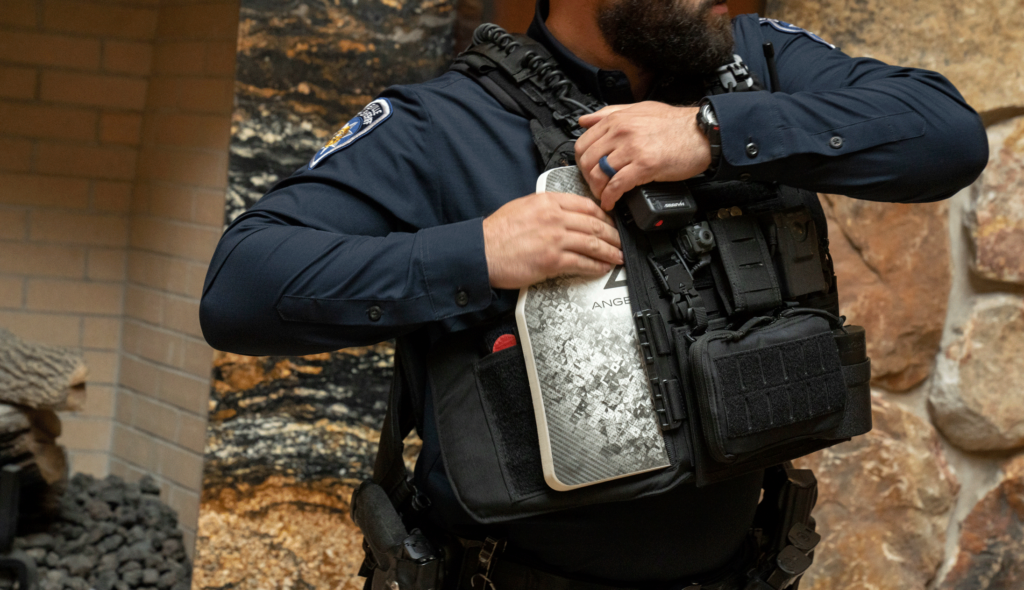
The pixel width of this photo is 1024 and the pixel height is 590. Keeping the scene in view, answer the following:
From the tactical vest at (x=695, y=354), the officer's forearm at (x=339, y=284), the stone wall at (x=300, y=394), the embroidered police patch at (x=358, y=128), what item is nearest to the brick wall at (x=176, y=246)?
the stone wall at (x=300, y=394)

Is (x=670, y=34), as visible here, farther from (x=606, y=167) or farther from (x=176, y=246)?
(x=176, y=246)

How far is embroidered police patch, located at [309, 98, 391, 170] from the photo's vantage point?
44.6 inches

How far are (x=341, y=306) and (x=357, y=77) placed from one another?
Answer: 0.96 meters

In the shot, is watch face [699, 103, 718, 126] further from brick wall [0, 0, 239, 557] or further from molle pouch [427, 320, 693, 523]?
brick wall [0, 0, 239, 557]

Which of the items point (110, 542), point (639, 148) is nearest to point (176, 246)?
point (110, 542)

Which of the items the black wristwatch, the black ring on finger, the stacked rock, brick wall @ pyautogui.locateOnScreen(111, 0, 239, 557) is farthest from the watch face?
the stacked rock

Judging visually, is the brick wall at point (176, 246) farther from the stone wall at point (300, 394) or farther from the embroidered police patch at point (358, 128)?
the embroidered police patch at point (358, 128)

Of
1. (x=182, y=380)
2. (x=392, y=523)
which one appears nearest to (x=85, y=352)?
(x=182, y=380)

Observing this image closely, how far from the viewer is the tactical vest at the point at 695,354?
0.97m

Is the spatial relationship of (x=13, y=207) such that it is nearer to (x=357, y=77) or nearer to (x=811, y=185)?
(x=357, y=77)

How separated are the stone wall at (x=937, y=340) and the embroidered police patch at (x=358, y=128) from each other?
1.07 meters

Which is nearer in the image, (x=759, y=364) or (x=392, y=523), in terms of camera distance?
(x=759, y=364)

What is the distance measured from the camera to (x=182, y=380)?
2619 mm

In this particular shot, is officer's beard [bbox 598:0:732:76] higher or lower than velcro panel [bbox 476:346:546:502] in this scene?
higher
